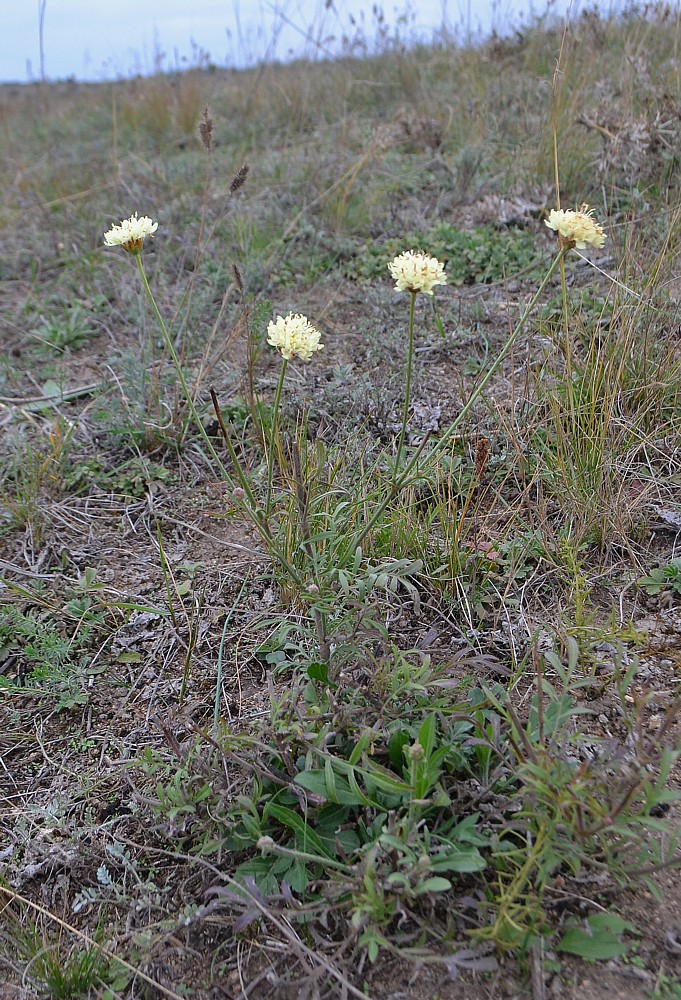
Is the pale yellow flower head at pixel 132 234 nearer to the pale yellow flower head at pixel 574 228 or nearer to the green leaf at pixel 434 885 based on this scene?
the pale yellow flower head at pixel 574 228

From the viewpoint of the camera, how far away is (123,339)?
3166 millimetres

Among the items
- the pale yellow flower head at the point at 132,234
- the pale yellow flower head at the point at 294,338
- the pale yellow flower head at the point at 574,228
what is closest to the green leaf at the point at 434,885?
the pale yellow flower head at the point at 294,338

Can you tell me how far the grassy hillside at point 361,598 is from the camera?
121cm

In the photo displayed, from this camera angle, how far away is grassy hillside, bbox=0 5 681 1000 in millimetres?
1212

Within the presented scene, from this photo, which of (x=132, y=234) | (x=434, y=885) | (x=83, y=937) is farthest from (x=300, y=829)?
(x=132, y=234)

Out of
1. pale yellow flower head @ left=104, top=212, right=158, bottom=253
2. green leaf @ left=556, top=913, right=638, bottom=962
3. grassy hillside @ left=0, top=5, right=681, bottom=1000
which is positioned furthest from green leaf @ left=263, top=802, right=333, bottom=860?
pale yellow flower head @ left=104, top=212, right=158, bottom=253

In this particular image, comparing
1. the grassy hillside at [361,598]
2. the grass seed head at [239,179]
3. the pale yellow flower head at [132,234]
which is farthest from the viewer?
the grass seed head at [239,179]

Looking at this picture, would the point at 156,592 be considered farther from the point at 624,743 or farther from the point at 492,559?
the point at 624,743

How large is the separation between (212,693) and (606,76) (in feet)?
13.0

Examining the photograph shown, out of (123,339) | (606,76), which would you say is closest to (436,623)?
(123,339)

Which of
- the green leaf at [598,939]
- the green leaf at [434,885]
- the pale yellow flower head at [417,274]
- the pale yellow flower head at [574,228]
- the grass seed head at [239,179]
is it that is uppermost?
the grass seed head at [239,179]

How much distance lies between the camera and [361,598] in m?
1.48

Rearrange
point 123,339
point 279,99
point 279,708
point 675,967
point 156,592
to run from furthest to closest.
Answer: point 279,99 → point 123,339 → point 156,592 → point 279,708 → point 675,967

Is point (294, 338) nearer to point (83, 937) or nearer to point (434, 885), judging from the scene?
point (434, 885)
